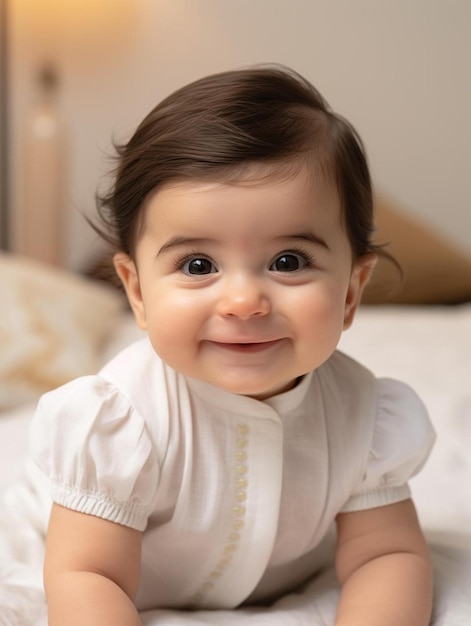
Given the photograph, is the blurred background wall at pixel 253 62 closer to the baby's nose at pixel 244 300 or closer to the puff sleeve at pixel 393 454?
the puff sleeve at pixel 393 454

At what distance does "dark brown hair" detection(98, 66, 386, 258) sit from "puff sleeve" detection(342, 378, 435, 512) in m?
0.17

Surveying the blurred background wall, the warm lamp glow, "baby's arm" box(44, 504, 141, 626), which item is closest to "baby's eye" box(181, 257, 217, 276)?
"baby's arm" box(44, 504, 141, 626)

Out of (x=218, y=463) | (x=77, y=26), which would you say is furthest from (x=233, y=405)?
(x=77, y=26)

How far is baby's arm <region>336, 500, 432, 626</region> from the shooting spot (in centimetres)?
77

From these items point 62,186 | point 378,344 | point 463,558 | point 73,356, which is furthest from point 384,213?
point 463,558

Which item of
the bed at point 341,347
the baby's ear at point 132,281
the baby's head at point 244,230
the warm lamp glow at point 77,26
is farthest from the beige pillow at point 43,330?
the warm lamp glow at point 77,26

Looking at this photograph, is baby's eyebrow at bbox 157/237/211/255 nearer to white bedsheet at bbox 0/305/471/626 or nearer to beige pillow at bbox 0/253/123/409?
white bedsheet at bbox 0/305/471/626

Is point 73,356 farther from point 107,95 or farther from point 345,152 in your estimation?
point 107,95

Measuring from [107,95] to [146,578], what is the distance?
2.12m

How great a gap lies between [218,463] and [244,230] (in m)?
0.22

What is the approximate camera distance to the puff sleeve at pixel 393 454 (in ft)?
2.81

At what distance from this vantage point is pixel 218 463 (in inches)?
31.8

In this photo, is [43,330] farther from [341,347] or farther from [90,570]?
[90,570]

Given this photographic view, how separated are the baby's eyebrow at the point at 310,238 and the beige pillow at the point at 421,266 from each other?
1644mm
